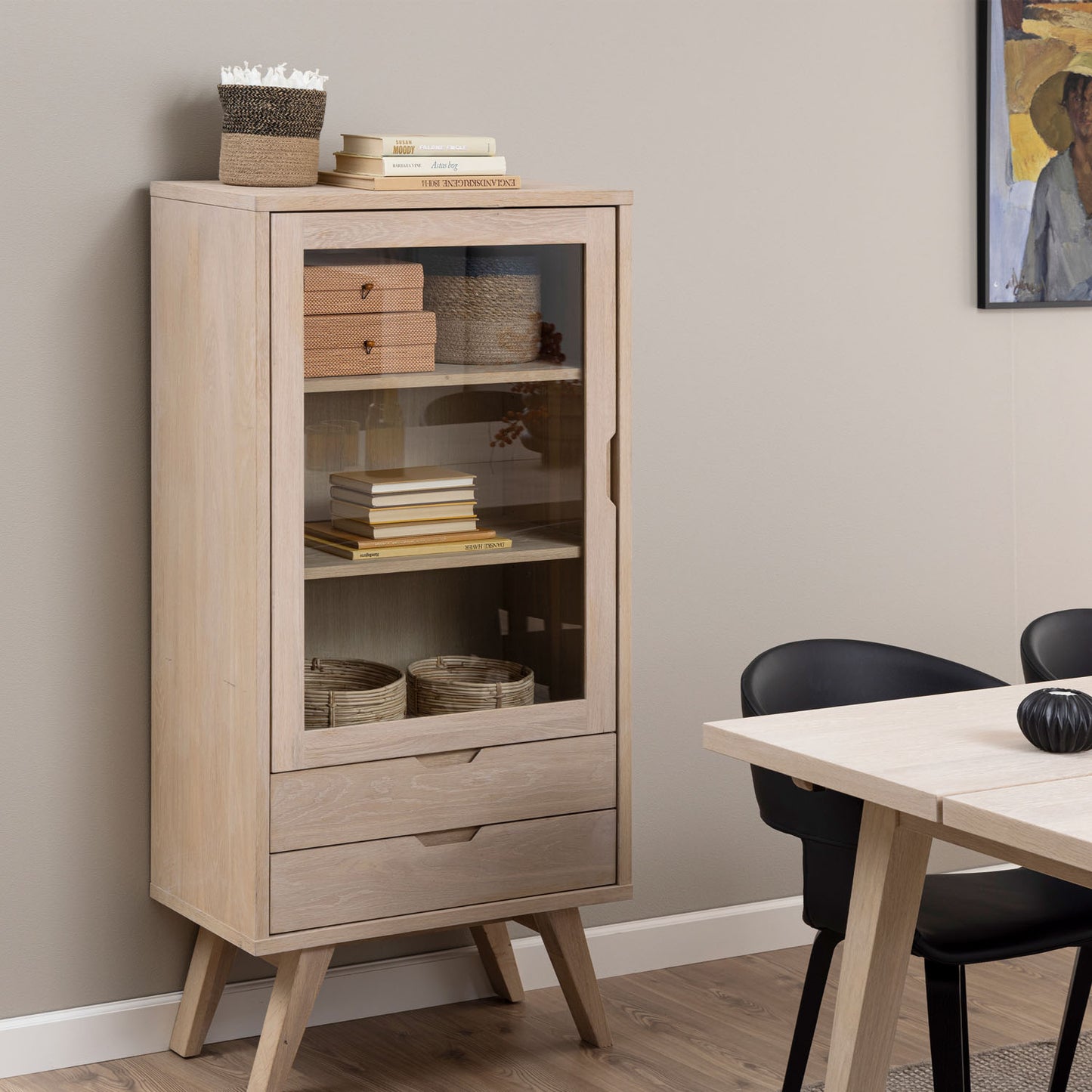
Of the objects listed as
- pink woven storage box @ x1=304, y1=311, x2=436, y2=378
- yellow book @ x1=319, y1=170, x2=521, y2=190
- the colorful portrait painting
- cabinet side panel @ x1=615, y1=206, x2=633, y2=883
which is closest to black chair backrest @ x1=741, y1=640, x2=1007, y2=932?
cabinet side panel @ x1=615, y1=206, x2=633, y2=883

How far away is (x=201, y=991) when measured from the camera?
308cm

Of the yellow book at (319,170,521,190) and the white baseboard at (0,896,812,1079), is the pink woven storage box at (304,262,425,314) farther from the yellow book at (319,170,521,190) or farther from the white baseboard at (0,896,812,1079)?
the white baseboard at (0,896,812,1079)

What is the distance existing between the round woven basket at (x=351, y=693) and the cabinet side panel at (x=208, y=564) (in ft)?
0.37

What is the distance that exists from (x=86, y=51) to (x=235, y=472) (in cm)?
81

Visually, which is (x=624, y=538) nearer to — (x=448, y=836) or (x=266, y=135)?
(x=448, y=836)

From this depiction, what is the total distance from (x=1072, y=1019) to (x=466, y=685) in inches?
45.8

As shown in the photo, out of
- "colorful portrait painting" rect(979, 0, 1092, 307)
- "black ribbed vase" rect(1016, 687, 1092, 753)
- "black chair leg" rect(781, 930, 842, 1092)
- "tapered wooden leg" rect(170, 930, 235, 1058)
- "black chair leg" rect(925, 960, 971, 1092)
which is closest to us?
"black ribbed vase" rect(1016, 687, 1092, 753)

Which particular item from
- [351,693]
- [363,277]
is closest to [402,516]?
[351,693]

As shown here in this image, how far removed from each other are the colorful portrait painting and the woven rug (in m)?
1.62

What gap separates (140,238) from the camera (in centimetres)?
298

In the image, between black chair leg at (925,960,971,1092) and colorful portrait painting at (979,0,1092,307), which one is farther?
colorful portrait painting at (979,0,1092,307)

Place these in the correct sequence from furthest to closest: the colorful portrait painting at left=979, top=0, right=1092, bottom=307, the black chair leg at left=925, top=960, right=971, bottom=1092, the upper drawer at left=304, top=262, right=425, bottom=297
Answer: the colorful portrait painting at left=979, top=0, right=1092, bottom=307, the upper drawer at left=304, top=262, right=425, bottom=297, the black chair leg at left=925, top=960, right=971, bottom=1092

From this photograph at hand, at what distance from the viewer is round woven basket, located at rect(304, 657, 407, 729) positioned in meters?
2.79

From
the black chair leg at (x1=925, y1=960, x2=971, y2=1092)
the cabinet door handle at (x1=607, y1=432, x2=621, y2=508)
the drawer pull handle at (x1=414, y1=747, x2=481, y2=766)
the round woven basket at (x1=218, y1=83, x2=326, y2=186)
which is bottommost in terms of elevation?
the black chair leg at (x1=925, y1=960, x2=971, y2=1092)
